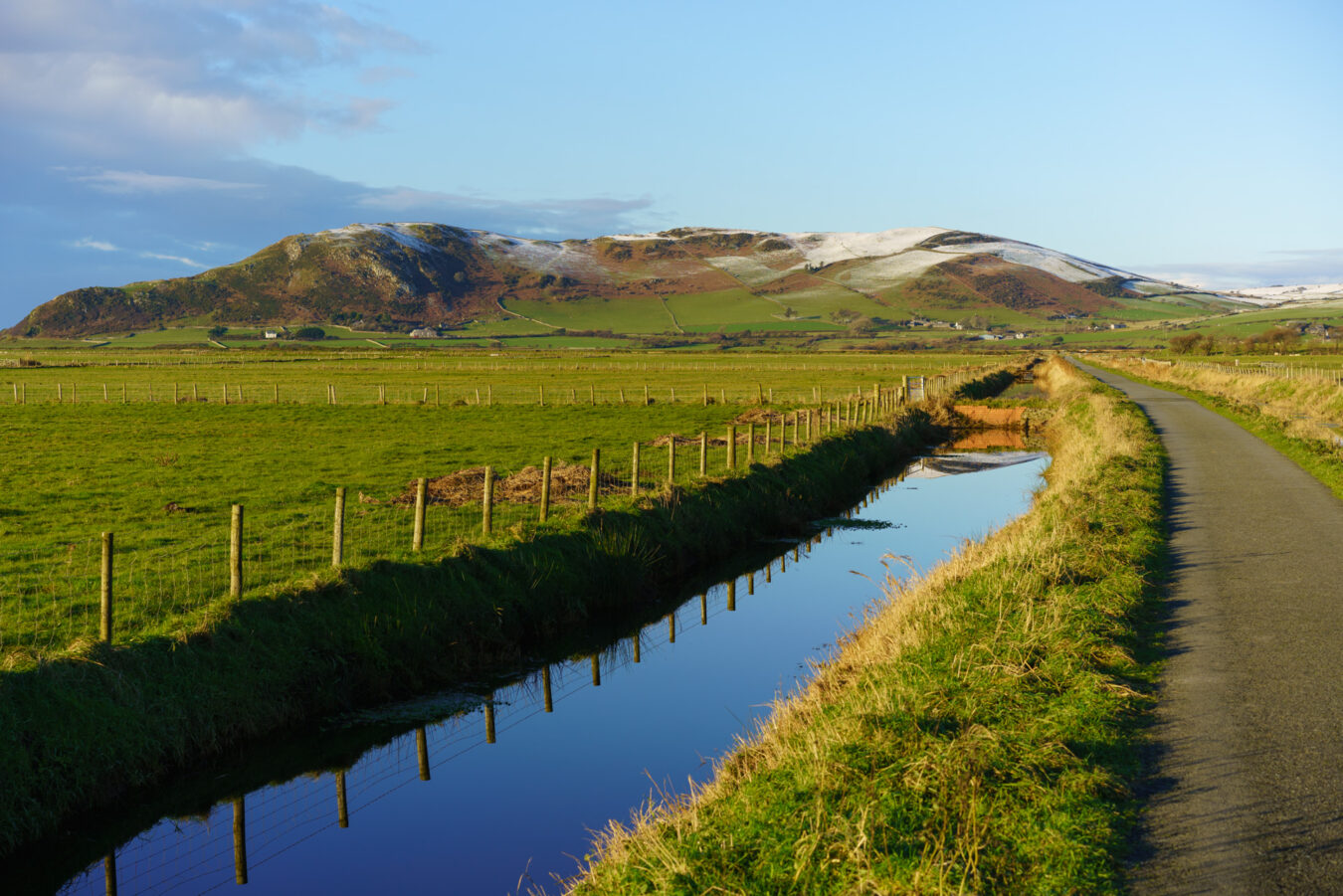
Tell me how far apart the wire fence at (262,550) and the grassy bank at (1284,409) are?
1402 centimetres

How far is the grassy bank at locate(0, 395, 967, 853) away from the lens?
959 cm

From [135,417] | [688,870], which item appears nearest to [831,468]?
[688,870]

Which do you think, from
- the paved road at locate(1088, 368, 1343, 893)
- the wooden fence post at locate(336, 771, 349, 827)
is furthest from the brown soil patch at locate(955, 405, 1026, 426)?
the wooden fence post at locate(336, 771, 349, 827)

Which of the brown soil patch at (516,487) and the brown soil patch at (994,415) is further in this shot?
the brown soil patch at (994,415)

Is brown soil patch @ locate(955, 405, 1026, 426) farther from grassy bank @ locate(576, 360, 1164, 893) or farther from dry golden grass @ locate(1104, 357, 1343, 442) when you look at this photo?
grassy bank @ locate(576, 360, 1164, 893)

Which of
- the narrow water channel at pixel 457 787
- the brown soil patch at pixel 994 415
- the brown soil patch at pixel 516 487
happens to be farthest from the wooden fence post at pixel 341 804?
the brown soil patch at pixel 994 415

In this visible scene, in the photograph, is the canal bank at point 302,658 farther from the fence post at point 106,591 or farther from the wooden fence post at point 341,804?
the wooden fence post at point 341,804

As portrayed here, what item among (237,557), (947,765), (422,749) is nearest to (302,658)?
(237,557)

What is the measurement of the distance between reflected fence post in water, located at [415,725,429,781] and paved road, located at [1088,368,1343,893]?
7519mm

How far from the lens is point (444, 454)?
110ft

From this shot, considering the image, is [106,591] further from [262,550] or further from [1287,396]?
[1287,396]

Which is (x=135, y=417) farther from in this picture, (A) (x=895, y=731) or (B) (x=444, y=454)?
(A) (x=895, y=731)

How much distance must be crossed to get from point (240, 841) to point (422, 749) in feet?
7.98

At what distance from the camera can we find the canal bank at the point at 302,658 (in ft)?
31.4
